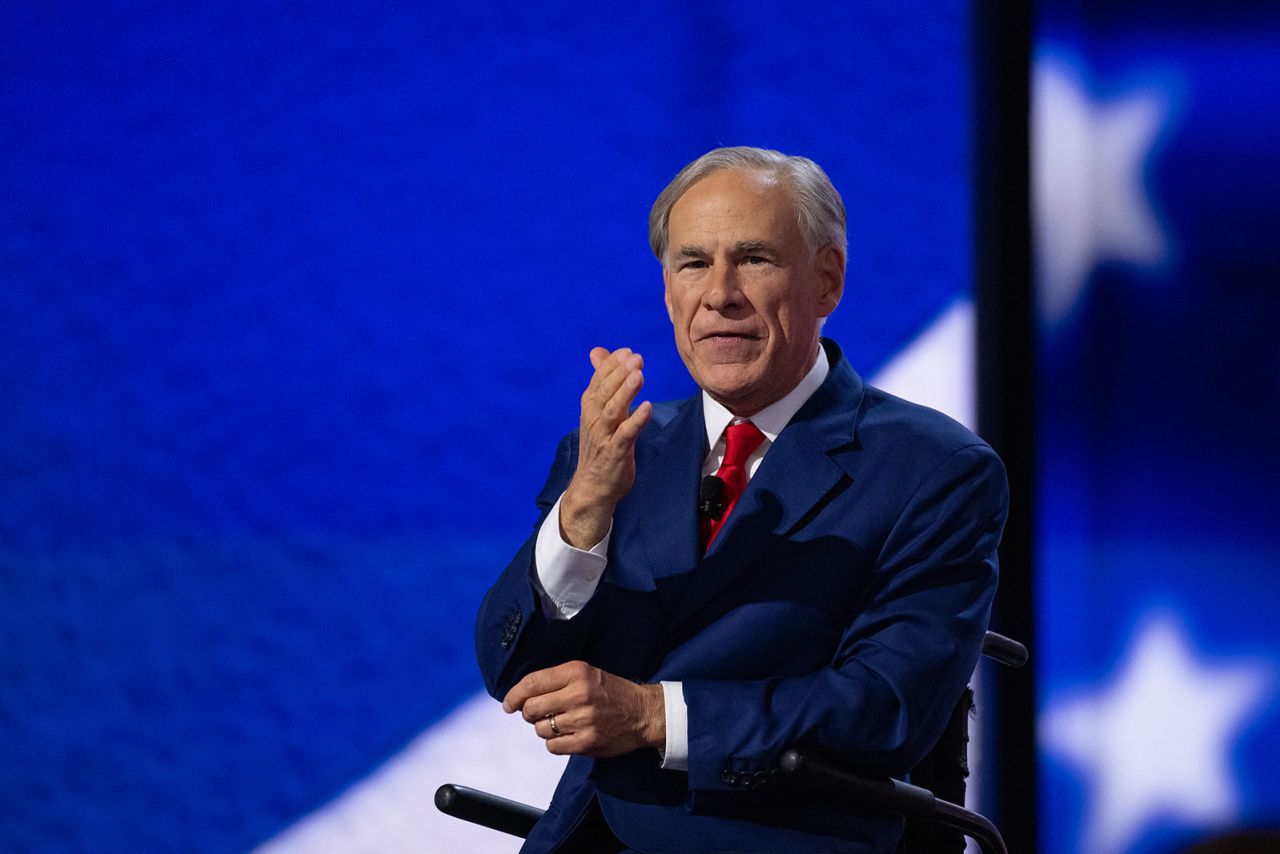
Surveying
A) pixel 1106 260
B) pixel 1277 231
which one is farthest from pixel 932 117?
pixel 1277 231

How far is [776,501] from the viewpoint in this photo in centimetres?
174

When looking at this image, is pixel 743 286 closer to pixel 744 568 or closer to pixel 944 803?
pixel 744 568

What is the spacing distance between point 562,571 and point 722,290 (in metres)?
0.40

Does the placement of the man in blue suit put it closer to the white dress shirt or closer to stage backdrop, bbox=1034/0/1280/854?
the white dress shirt

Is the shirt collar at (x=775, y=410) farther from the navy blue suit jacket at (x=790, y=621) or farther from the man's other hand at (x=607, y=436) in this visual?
the man's other hand at (x=607, y=436)

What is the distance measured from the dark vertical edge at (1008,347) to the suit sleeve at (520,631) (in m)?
1.43

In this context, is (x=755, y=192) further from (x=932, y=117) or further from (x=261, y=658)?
(x=261, y=658)

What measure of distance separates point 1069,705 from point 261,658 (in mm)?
1651

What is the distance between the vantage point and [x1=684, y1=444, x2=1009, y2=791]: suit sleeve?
5.17ft

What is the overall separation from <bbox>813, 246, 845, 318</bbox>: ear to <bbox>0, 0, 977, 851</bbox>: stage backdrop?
105cm

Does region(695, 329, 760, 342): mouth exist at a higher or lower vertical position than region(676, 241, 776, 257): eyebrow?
lower

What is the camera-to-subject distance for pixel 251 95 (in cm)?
304

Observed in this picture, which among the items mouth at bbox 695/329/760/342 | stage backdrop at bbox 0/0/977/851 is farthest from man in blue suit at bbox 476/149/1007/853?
stage backdrop at bbox 0/0/977/851

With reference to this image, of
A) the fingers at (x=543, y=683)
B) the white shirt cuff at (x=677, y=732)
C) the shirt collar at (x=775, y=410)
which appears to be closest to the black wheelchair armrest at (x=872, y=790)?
the white shirt cuff at (x=677, y=732)
